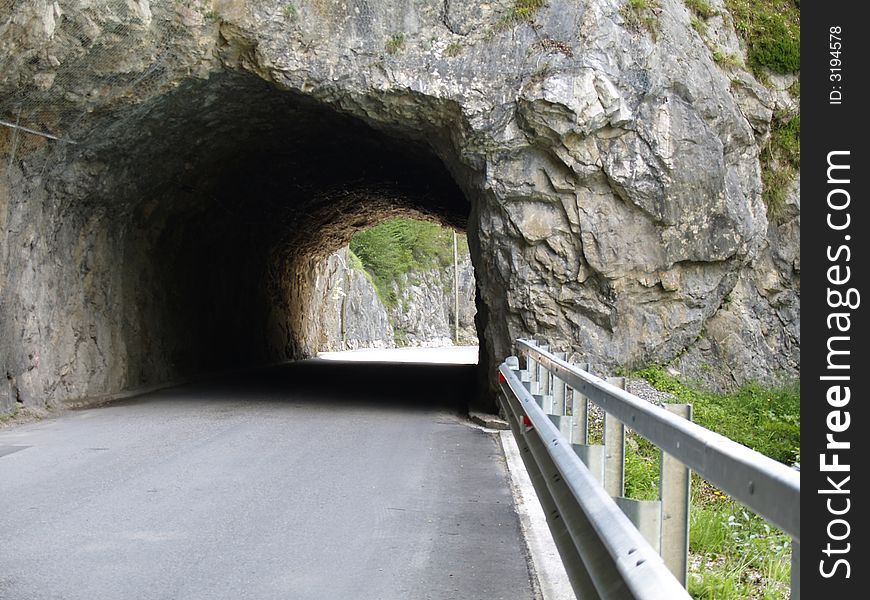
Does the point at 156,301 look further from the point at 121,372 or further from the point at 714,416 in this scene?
the point at 714,416

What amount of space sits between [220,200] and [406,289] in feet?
127

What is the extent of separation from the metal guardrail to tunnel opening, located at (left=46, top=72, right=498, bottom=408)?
10.6 meters

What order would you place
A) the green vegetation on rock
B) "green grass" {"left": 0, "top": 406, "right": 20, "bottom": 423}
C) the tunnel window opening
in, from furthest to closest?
the green vegetation on rock → the tunnel window opening → "green grass" {"left": 0, "top": 406, "right": 20, "bottom": 423}

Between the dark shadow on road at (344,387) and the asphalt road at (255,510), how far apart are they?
288 cm

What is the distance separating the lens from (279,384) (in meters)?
20.2

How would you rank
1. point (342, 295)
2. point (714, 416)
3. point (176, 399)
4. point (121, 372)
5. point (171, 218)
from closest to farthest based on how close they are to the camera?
point (714, 416)
point (176, 399)
point (121, 372)
point (171, 218)
point (342, 295)

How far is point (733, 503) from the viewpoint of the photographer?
8.83 metres

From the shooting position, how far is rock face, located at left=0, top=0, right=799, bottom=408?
12961mm

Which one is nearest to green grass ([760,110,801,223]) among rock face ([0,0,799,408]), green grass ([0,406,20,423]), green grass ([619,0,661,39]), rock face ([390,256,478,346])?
rock face ([0,0,799,408])

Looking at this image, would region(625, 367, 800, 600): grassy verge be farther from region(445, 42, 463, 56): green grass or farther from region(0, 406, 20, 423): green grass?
region(0, 406, 20, 423): green grass

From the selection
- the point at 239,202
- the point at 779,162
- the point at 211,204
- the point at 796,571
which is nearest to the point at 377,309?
the point at 239,202

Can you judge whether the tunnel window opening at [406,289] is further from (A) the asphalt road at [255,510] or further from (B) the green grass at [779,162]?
(A) the asphalt road at [255,510]
